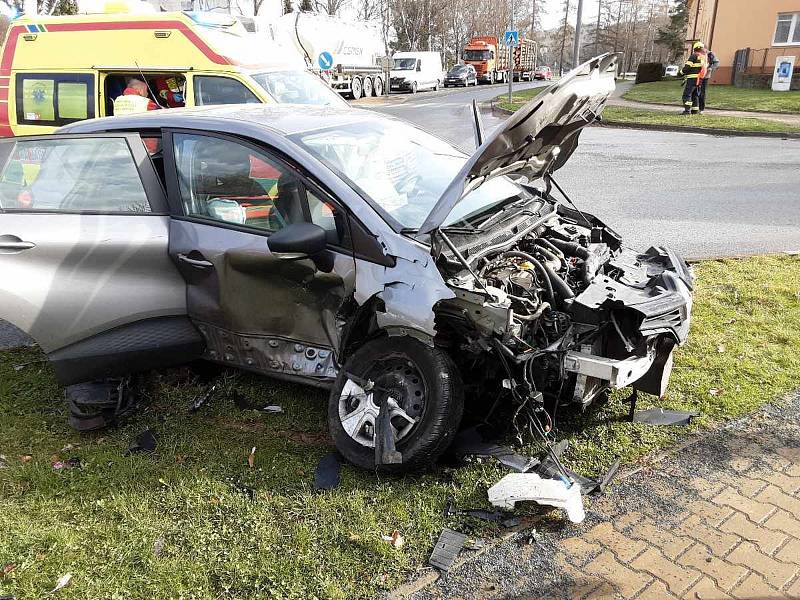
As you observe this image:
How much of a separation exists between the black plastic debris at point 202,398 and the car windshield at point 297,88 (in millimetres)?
4997

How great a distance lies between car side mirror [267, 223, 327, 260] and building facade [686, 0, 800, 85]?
98.1ft

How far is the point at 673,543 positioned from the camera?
279 cm

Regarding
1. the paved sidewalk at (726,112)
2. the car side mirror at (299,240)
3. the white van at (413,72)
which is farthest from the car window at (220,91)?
the white van at (413,72)

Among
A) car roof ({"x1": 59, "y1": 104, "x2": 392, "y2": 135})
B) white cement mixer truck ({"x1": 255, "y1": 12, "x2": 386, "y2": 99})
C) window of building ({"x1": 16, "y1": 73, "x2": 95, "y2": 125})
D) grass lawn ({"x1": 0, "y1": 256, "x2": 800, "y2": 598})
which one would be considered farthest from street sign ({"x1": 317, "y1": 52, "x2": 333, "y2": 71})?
grass lawn ({"x1": 0, "y1": 256, "x2": 800, "y2": 598})

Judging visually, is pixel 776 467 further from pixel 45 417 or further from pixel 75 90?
pixel 75 90

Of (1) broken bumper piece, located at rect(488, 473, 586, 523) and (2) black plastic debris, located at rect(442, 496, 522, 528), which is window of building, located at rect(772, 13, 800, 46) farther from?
(2) black plastic debris, located at rect(442, 496, 522, 528)

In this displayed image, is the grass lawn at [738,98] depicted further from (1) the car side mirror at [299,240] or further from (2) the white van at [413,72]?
(1) the car side mirror at [299,240]

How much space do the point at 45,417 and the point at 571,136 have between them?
378 centimetres

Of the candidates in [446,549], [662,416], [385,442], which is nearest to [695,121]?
[662,416]

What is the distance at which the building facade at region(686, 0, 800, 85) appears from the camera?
90.6 ft

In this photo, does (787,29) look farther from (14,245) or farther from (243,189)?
(14,245)

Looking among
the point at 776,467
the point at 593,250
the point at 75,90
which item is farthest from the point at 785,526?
the point at 75,90

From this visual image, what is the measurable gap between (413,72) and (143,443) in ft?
119

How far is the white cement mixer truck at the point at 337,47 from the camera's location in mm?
21344
